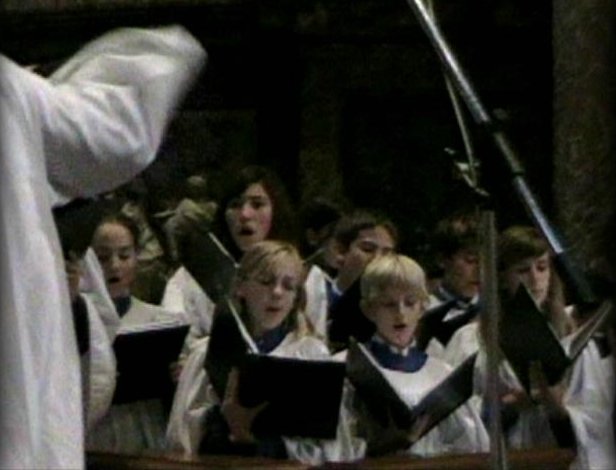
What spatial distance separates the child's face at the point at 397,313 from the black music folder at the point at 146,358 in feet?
1.64

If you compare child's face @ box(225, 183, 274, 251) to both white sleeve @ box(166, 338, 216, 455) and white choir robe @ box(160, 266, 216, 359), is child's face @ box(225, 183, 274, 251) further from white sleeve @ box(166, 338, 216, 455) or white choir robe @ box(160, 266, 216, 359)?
white sleeve @ box(166, 338, 216, 455)

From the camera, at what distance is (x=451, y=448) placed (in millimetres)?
5582

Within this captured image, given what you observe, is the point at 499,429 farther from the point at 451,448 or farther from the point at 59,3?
the point at 59,3

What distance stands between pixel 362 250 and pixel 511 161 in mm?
2484

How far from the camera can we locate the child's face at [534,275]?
5.80 meters

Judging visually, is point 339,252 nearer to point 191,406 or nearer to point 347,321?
point 347,321

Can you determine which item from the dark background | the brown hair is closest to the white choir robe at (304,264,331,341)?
the brown hair

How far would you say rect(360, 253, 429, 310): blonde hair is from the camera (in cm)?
557

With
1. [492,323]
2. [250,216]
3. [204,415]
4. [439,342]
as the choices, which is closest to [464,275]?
[439,342]

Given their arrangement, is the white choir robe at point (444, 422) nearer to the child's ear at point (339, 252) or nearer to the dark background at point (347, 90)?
the child's ear at point (339, 252)

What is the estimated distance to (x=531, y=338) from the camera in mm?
5125

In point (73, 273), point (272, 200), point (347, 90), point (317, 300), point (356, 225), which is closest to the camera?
point (73, 273)

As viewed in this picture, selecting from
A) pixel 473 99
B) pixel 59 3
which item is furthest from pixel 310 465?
pixel 59 3

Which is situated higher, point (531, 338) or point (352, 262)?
point (531, 338)
